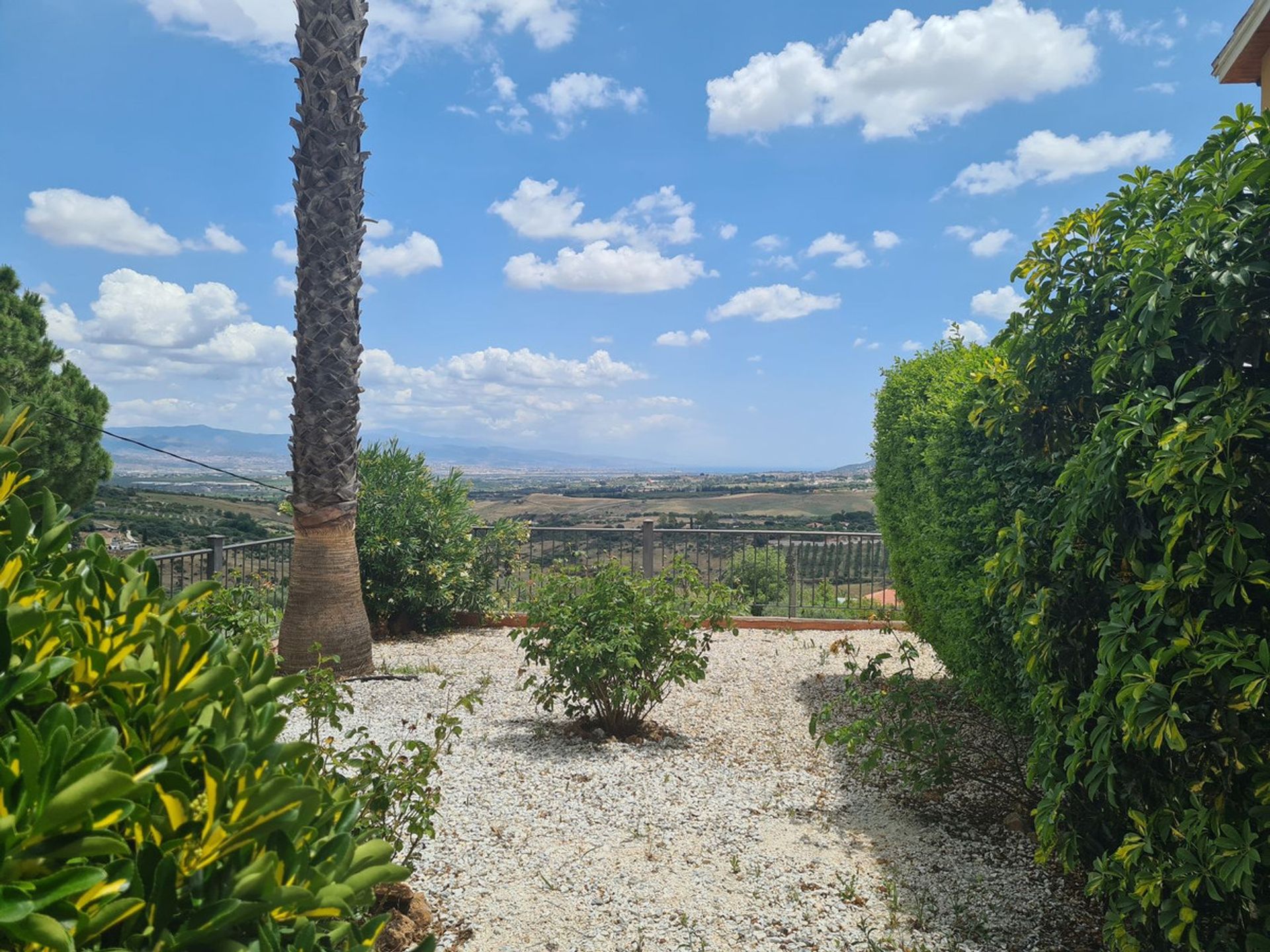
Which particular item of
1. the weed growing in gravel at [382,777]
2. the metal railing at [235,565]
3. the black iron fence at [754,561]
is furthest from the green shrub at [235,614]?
the black iron fence at [754,561]

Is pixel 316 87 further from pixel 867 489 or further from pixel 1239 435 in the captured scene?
pixel 867 489

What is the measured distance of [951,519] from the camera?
5293 millimetres

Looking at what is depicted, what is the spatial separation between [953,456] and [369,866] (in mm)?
4830

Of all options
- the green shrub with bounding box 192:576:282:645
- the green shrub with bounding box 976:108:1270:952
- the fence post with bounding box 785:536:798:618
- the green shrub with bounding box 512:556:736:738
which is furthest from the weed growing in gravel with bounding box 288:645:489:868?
the fence post with bounding box 785:536:798:618

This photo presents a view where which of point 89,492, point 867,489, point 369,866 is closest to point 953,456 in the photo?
point 369,866

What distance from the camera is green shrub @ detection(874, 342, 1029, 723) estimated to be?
463 centimetres

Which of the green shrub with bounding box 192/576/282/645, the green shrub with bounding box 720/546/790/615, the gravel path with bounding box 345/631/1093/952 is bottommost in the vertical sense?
the gravel path with bounding box 345/631/1093/952

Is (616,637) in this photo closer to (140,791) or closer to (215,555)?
(140,791)

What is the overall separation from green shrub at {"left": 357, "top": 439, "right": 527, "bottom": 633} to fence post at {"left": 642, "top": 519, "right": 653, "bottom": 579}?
1988mm

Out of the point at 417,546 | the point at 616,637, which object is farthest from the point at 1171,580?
the point at 417,546

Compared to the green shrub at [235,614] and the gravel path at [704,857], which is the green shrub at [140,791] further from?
the gravel path at [704,857]

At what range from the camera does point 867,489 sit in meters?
11.1

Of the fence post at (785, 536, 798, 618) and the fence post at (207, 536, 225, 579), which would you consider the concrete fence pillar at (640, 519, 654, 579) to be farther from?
the fence post at (207, 536, 225, 579)

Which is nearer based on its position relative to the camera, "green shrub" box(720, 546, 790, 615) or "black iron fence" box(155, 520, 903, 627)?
"black iron fence" box(155, 520, 903, 627)
